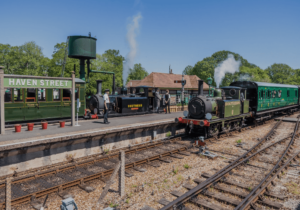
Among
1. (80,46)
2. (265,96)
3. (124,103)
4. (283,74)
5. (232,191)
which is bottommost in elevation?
(232,191)

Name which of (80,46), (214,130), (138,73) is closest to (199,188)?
(214,130)

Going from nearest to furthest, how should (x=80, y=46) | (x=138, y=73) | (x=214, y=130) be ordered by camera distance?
(x=214, y=130) < (x=80, y=46) < (x=138, y=73)

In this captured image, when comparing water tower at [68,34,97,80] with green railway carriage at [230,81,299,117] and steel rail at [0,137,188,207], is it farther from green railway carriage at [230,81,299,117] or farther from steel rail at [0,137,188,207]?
steel rail at [0,137,188,207]

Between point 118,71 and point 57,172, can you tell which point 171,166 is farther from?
point 118,71

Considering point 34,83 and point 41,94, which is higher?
point 34,83

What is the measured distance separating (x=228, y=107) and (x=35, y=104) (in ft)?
33.8

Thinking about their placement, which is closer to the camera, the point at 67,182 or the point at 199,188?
the point at 199,188

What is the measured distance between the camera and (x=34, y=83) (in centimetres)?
984

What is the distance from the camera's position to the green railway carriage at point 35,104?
10.8m

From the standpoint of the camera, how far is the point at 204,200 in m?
5.43

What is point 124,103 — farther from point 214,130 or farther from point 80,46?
point 80,46

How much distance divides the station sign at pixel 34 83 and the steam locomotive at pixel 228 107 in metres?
6.21

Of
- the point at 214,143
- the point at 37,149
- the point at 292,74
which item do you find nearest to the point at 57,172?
the point at 37,149

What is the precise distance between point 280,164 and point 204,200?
421 centimetres
